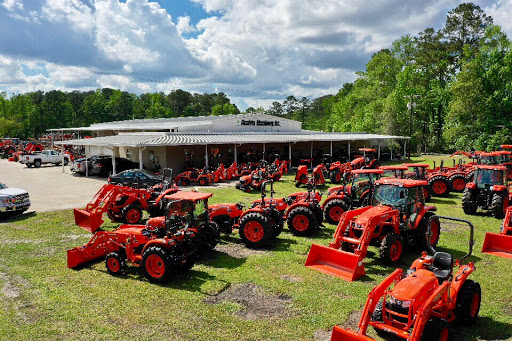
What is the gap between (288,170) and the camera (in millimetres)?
29172

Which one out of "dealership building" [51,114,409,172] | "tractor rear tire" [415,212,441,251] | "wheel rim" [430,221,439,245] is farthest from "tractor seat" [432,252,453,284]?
"dealership building" [51,114,409,172]

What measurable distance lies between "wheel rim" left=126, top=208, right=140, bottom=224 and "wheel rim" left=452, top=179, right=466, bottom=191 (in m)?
15.5

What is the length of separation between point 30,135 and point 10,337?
278 feet

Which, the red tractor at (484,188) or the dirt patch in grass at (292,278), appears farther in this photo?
the red tractor at (484,188)

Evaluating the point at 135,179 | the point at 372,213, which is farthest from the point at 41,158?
the point at 372,213

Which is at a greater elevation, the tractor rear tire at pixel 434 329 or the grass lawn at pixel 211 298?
the tractor rear tire at pixel 434 329

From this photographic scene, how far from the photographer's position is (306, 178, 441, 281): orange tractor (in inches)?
321

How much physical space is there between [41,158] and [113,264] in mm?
31184

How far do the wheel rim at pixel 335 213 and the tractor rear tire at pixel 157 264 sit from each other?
6335mm

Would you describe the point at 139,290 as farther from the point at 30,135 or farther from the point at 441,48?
the point at 30,135

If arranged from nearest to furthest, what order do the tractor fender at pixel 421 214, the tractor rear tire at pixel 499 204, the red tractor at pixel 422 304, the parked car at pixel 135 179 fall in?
the red tractor at pixel 422 304 < the tractor fender at pixel 421 214 < the tractor rear tire at pixel 499 204 < the parked car at pixel 135 179

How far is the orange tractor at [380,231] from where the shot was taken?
8.16m

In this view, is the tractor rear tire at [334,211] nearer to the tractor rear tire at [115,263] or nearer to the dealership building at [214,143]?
the tractor rear tire at [115,263]

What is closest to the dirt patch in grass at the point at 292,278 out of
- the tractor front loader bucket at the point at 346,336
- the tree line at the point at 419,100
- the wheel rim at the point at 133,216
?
the tractor front loader bucket at the point at 346,336
